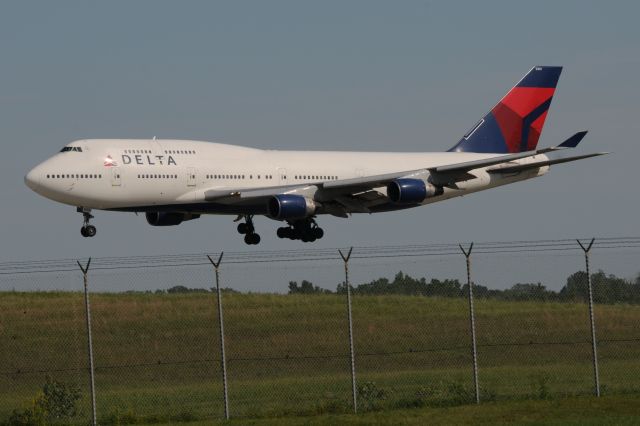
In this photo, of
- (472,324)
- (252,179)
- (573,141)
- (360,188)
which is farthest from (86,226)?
(472,324)

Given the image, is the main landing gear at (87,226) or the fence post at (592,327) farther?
the main landing gear at (87,226)

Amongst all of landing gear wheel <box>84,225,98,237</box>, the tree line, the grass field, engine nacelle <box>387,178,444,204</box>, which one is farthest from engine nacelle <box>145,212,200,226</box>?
the tree line

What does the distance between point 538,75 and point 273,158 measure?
54.0 feet

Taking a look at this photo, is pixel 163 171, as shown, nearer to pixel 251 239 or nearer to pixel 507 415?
pixel 251 239

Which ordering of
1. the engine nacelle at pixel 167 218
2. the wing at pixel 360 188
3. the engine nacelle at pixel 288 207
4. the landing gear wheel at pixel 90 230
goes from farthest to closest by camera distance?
the engine nacelle at pixel 167 218 → the wing at pixel 360 188 → the engine nacelle at pixel 288 207 → the landing gear wheel at pixel 90 230

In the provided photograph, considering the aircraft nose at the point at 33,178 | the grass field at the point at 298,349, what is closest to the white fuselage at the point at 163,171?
the aircraft nose at the point at 33,178

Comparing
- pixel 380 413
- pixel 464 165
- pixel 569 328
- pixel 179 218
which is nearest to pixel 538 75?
pixel 464 165

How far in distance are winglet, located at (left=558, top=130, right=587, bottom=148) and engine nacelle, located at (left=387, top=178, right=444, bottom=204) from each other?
5.27 metres

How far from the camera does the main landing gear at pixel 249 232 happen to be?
4997cm

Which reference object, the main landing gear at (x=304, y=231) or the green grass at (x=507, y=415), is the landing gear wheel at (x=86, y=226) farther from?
the green grass at (x=507, y=415)

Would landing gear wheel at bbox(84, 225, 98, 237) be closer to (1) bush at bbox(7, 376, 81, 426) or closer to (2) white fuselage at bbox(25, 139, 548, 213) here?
(2) white fuselage at bbox(25, 139, 548, 213)

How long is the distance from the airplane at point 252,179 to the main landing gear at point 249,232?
40mm

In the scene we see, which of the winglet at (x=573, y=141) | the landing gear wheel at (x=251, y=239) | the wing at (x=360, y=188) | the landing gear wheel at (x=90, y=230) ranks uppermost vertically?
the winglet at (x=573, y=141)

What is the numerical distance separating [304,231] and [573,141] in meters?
10.7
